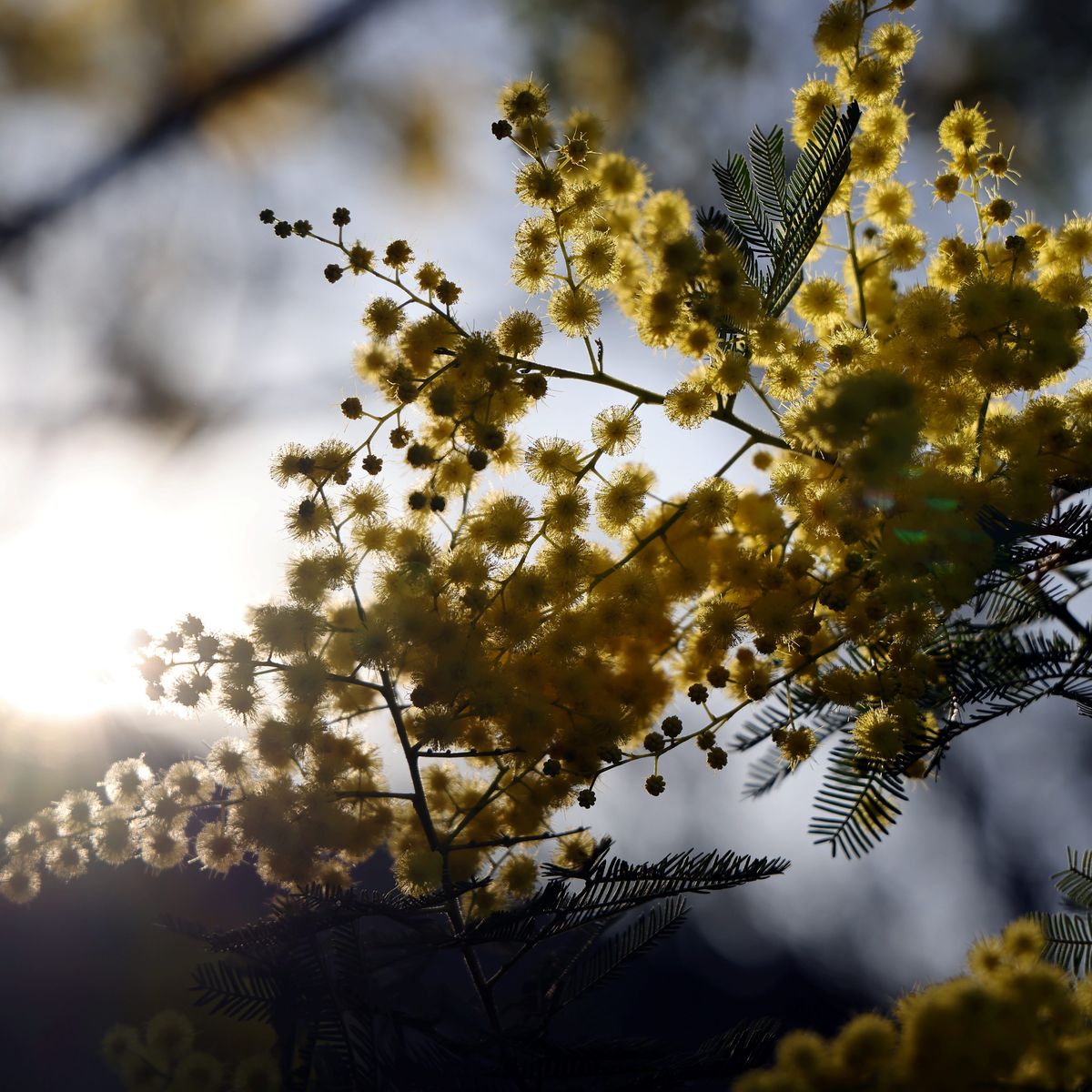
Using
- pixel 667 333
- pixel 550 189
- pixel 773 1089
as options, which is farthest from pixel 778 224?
pixel 773 1089

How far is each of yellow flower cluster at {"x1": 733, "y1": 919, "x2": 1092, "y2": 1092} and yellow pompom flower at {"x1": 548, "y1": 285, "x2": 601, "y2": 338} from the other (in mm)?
901

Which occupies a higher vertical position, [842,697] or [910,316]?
[910,316]

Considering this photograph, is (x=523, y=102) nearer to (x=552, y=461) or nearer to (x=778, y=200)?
(x=778, y=200)

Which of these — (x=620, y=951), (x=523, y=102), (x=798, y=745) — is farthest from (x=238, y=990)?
(x=523, y=102)

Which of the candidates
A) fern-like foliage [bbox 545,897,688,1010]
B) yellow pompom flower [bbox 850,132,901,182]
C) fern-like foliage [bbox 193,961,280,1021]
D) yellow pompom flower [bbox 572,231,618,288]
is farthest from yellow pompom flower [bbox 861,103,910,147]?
fern-like foliage [bbox 193,961,280,1021]

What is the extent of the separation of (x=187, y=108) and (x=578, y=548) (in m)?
1.33

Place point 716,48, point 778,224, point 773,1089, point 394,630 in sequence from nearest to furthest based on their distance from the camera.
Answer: point 773,1089 → point 394,630 → point 778,224 → point 716,48

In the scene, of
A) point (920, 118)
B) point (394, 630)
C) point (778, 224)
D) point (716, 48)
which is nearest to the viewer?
point (394, 630)

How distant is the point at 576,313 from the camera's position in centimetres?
123

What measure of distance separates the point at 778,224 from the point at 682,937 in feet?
4.00

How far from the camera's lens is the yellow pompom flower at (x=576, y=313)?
4.04 ft

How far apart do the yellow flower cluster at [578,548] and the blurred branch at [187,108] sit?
0.76m

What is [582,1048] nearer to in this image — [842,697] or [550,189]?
[842,697]

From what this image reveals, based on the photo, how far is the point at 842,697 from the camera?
3.75 feet
